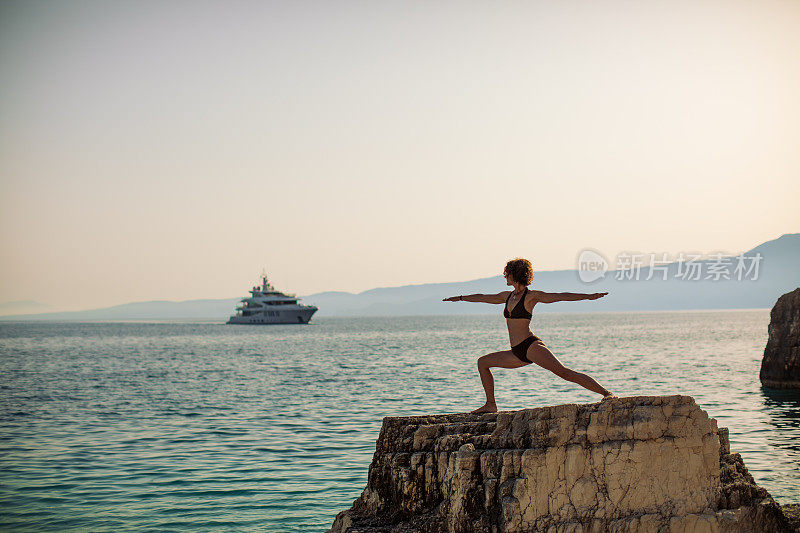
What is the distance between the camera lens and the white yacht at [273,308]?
A: 15238 centimetres

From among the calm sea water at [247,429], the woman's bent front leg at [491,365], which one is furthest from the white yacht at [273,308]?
the woman's bent front leg at [491,365]

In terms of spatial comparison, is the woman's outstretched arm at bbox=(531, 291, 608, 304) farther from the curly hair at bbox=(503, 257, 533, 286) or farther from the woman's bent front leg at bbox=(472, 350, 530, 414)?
the woman's bent front leg at bbox=(472, 350, 530, 414)

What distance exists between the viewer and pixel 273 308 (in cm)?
15188

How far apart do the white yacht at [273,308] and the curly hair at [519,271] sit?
14603cm

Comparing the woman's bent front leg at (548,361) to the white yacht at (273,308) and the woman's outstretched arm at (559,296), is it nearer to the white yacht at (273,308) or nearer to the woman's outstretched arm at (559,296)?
the woman's outstretched arm at (559,296)

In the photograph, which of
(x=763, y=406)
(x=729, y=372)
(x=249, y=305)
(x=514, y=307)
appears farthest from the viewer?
(x=249, y=305)

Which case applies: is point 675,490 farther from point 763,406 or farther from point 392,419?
point 763,406

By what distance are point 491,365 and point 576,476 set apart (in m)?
1.67

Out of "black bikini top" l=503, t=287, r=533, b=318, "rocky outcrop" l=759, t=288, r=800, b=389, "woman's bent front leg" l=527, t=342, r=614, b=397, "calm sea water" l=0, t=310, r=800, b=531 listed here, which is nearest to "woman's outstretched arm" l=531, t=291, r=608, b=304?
"black bikini top" l=503, t=287, r=533, b=318

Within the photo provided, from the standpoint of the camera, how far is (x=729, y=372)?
38750mm

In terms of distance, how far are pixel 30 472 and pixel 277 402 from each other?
1325 cm

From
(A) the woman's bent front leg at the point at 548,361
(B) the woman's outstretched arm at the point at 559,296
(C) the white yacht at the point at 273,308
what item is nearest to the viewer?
(B) the woman's outstretched arm at the point at 559,296

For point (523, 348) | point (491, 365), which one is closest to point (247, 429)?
point (491, 365)

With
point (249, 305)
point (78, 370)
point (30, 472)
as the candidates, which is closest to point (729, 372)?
point (30, 472)
